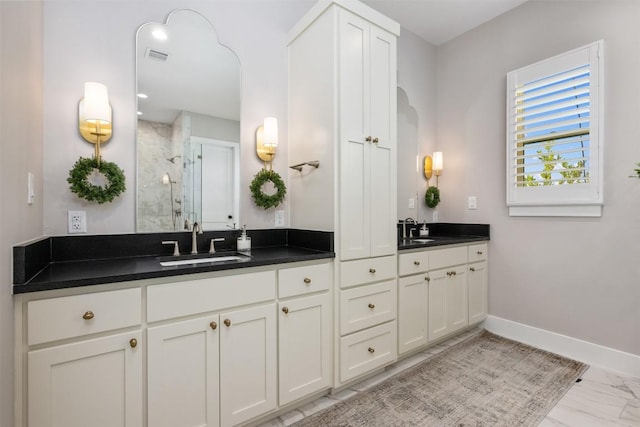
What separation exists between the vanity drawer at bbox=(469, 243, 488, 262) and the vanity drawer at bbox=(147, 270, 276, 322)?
206 cm

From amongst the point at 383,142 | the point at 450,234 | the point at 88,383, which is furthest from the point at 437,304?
the point at 88,383

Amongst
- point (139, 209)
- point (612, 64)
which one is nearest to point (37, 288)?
point (139, 209)

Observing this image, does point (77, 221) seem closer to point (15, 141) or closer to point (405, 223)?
point (15, 141)

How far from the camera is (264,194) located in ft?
7.39

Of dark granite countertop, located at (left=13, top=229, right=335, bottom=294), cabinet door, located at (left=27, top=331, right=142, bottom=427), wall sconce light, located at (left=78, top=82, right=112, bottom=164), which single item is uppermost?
wall sconce light, located at (left=78, top=82, right=112, bottom=164)

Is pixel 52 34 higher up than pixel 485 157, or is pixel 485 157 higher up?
pixel 52 34

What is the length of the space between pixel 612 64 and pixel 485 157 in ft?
3.59

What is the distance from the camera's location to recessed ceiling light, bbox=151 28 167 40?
192 cm

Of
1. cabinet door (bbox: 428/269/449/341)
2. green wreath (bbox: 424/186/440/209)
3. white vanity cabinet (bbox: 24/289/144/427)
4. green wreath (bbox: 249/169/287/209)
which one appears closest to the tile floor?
cabinet door (bbox: 428/269/449/341)

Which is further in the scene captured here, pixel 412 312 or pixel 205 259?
pixel 412 312

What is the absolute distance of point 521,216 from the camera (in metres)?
2.81

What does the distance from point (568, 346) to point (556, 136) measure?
68.0 inches

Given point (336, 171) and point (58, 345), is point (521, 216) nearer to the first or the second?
point (336, 171)

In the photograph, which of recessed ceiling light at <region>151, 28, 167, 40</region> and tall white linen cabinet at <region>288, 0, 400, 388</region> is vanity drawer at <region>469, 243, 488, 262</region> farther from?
recessed ceiling light at <region>151, 28, 167, 40</region>
